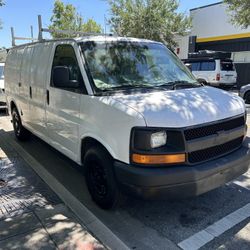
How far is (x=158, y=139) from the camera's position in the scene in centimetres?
291

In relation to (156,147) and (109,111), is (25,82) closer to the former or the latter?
(109,111)

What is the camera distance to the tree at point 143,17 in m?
20.5

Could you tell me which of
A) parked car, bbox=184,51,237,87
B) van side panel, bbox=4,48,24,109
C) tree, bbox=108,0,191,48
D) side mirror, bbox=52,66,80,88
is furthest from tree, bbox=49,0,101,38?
side mirror, bbox=52,66,80,88

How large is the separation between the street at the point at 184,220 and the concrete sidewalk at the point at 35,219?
0.33 metres

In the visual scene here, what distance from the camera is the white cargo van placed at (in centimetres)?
290

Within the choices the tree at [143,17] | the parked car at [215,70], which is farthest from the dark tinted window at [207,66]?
the tree at [143,17]

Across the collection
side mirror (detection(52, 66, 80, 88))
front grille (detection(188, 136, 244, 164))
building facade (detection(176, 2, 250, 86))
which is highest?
building facade (detection(176, 2, 250, 86))

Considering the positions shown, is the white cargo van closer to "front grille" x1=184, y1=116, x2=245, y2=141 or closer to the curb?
"front grille" x1=184, y1=116, x2=245, y2=141

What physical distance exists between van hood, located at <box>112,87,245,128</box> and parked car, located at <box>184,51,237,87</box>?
13924 millimetres

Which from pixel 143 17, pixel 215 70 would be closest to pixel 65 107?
pixel 215 70

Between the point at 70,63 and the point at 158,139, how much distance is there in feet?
5.88

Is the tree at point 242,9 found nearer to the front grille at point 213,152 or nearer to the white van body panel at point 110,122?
the front grille at point 213,152

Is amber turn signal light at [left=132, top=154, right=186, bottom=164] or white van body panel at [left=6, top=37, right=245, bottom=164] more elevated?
white van body panel at [left=6, top=37, right=245, bottom=164]

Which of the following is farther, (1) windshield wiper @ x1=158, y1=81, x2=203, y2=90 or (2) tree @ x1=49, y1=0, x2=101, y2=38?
(2) tree @ x1=49, y1=0, x2=101, y2=38
